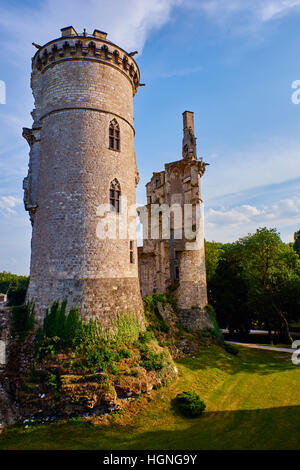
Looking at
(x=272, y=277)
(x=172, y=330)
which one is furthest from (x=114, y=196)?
(x=272, y=277)

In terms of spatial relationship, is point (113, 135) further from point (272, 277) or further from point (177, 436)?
point (272, 277)

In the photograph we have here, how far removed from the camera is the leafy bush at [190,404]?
14695 millimetres

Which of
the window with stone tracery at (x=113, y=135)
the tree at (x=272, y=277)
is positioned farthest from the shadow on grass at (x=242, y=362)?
the window with stone tracery at (x=113, y=135)

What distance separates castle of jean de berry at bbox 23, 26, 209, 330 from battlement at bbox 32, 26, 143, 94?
59 millimetres

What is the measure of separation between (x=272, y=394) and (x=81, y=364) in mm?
12477

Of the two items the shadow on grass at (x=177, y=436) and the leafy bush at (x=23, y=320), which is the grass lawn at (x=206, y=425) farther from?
the leafy bush at (x=23, y=320)

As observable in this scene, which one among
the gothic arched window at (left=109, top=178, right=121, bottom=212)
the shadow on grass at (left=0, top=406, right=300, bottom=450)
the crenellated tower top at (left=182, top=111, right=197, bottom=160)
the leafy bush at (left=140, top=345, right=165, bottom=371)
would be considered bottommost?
the shadow on grass at (left=0, top=406, right=300, bottom=450)

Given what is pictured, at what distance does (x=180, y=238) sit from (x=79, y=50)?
18681 millimetres

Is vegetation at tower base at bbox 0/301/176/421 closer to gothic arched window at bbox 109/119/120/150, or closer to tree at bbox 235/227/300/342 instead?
gothic arched window at bbox 109/119/120/150

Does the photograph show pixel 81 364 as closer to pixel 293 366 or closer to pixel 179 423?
pixel 179 423

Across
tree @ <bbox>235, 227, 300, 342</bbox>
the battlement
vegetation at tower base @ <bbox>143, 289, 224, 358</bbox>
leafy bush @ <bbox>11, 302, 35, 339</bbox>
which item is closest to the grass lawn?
vegetation at tower base @ <bbox>143, 289, 224, 358</bbox>

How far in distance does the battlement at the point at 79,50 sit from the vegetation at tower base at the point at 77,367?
16773 mm

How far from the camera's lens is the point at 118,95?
64.9 feet

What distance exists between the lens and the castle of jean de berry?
55.6 feet
